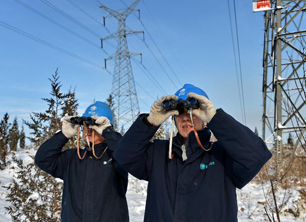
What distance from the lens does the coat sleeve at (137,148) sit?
1.74 metres

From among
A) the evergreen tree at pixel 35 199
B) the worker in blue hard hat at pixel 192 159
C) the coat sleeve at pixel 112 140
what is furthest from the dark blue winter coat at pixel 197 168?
the evergreen tree at pixel 35 199

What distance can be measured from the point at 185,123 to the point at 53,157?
4.97 feet

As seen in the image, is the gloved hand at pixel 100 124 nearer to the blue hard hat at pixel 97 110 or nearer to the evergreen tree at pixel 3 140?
the blue hard hat at pixel 97 110

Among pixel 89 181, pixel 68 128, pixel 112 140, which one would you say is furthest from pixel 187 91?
pixel 68 128

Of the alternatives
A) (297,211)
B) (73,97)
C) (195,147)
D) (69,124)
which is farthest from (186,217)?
(297,211)

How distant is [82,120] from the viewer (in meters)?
2.53

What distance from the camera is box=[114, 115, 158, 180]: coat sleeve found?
1.74m

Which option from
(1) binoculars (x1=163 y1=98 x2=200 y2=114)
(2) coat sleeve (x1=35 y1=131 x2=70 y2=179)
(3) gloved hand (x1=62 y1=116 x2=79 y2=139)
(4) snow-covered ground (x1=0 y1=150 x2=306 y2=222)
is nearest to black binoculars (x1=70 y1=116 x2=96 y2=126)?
(3) gloved hand (x1=62 y1=116 x2=79 y2=139)

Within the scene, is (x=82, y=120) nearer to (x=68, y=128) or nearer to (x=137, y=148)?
(x=68, y=128)

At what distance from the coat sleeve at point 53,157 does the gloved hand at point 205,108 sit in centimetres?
163

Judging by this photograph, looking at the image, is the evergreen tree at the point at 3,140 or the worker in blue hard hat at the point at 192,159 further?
the evergreen tree at the point at 3,140

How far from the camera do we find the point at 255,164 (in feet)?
4.91

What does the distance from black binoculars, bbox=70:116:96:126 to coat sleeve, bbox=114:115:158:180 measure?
755mm

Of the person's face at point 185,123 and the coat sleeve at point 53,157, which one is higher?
the person's face at point 185,123
